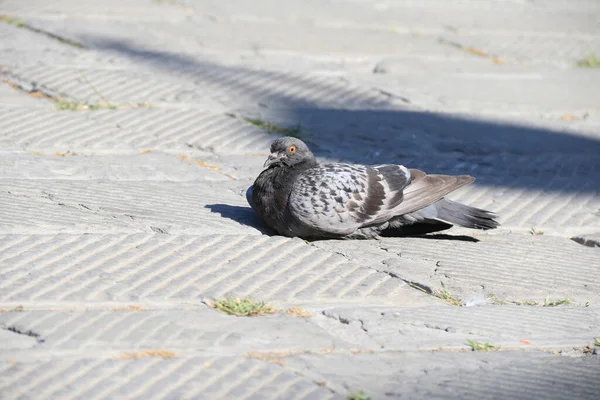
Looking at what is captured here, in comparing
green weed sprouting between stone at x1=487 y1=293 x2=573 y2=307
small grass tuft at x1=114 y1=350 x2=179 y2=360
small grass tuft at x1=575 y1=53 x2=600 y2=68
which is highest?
small grass tuft at x1=575 y1=53 x2=600 y2=68

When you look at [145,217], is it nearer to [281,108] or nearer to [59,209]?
[59,209]

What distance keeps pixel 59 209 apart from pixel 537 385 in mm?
2347

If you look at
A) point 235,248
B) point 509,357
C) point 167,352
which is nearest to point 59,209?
point 235,248

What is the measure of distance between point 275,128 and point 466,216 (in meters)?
1.91

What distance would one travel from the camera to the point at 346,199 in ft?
13.3

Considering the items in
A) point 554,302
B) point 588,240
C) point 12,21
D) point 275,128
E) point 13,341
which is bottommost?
point 13,341

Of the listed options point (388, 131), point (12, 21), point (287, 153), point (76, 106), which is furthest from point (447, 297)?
point (12, 21)

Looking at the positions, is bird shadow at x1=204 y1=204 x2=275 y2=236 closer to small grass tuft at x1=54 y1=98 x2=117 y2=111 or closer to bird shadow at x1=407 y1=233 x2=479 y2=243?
bird shadow at x1=407 y1=233 x2=479 y2=243

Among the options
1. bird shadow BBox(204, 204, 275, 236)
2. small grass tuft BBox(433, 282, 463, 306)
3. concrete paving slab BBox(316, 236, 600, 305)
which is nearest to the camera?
small grass tuft BBox(433, 282, 463, 306)

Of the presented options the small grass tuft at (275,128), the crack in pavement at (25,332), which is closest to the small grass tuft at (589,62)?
the small grass tuft at (275,128)

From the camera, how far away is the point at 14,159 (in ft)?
16.2

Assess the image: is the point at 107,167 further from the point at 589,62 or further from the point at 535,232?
the point at 589,62

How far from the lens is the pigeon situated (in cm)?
402

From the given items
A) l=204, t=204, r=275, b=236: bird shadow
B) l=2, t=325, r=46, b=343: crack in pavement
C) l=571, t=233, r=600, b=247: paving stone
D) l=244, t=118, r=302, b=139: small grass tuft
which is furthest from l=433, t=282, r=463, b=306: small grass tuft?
l=244, t=118, r=302, b=139: small grass tuft
